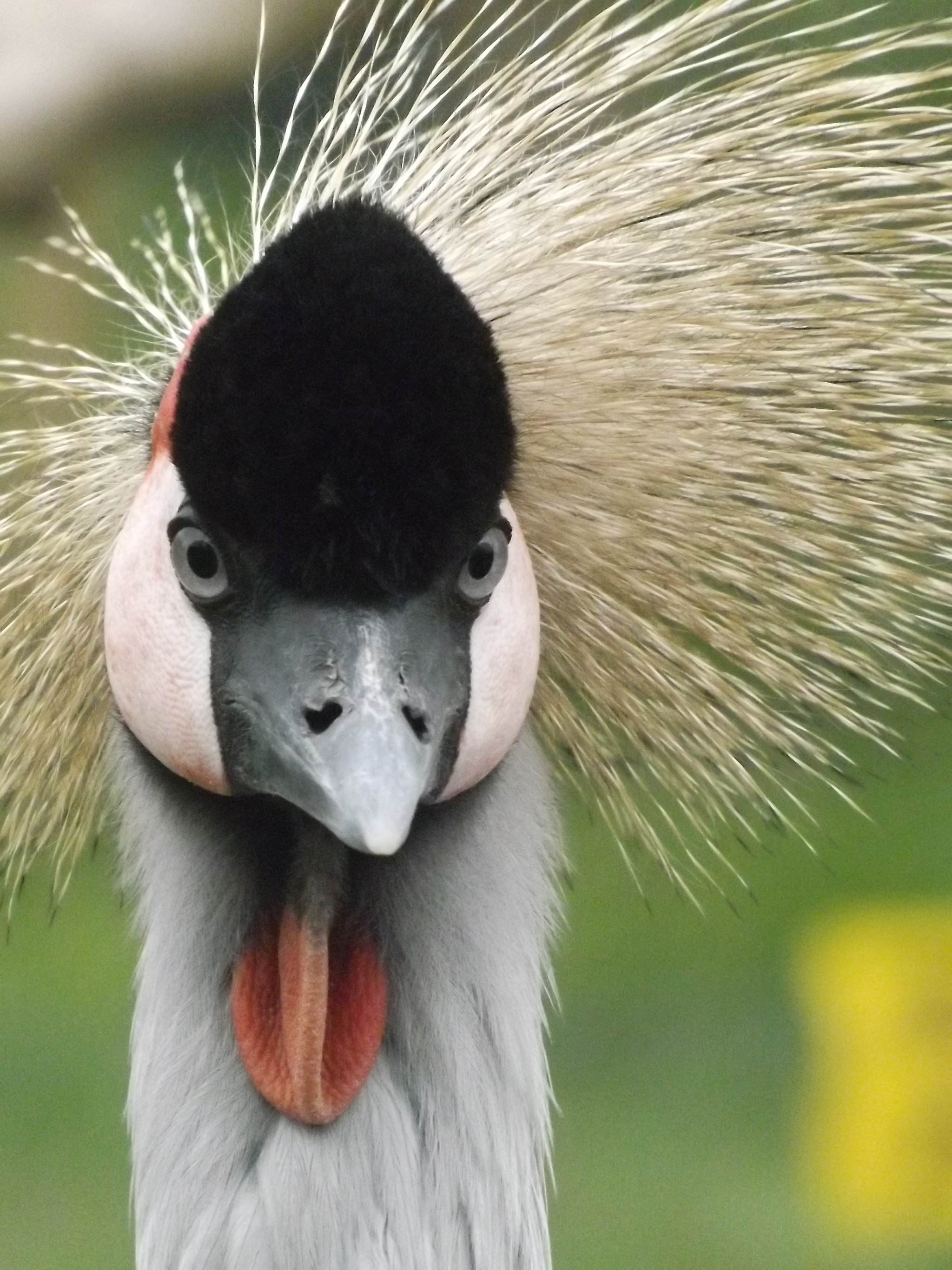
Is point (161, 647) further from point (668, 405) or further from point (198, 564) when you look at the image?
point (668, 405)

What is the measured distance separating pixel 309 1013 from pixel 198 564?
0.92ft

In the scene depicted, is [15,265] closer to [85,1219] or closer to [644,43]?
[85,1219]

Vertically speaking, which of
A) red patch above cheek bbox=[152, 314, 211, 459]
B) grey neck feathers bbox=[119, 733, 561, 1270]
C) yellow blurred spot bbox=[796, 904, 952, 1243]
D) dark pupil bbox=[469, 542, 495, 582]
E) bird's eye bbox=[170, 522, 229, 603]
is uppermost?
red patch above cheek bbox=[152, 314, 211, 459]

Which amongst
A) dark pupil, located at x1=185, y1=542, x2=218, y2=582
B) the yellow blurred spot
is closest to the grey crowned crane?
dark pupil, located at x1=185, y1=542, x2=218, y2=582

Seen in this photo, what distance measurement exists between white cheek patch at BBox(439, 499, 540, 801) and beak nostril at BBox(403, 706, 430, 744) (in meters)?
0.07

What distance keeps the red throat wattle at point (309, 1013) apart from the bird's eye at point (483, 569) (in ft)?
0.76

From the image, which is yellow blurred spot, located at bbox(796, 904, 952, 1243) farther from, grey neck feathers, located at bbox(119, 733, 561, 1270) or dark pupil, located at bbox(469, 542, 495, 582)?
dark pupil, located at bbox(469, 542, 495, 582)

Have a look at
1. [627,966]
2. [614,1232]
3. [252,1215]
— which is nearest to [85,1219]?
[614,1232]

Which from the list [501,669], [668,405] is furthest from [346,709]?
[668,405]

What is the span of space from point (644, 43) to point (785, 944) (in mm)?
2196

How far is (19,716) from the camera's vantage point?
135cm

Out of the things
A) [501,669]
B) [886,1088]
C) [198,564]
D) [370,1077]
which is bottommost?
[886,1088]

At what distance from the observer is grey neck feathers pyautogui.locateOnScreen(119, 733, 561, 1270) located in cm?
117

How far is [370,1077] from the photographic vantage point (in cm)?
119
